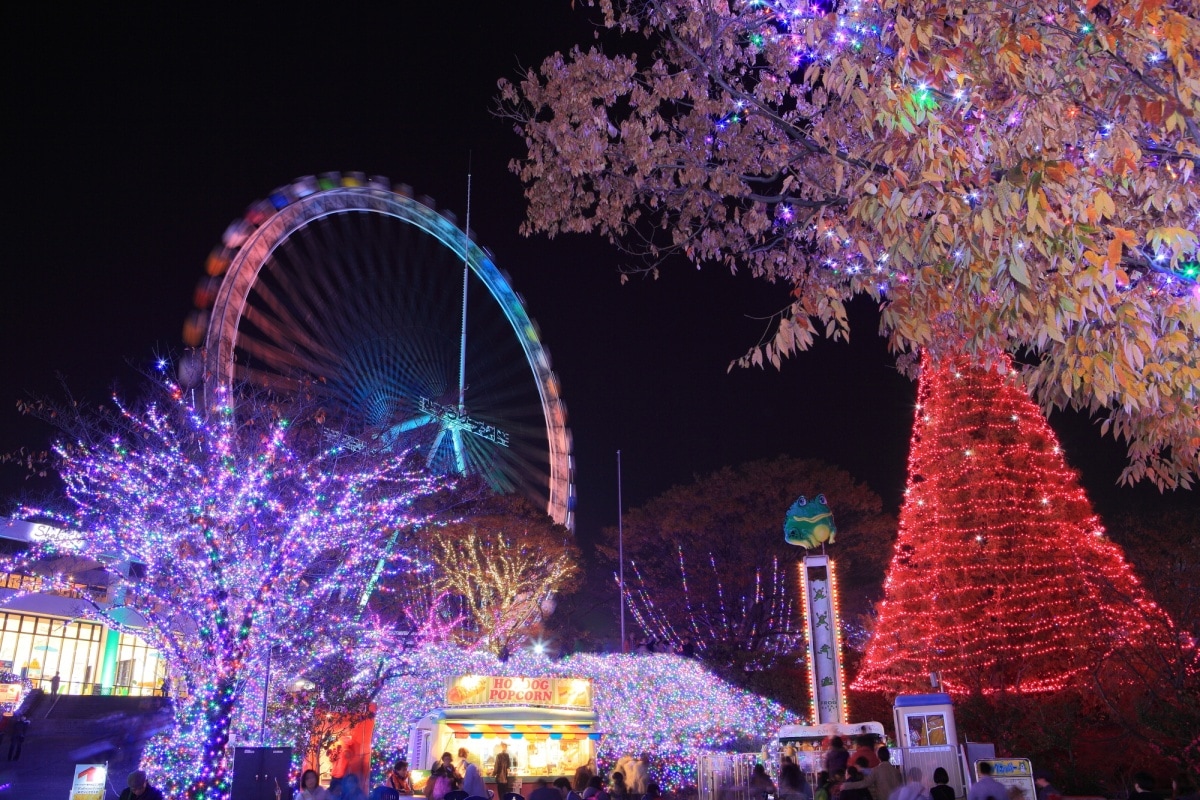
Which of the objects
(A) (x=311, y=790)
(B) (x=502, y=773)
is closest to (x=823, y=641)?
(B) (x=502, y=773)

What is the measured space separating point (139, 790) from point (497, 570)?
698 inches

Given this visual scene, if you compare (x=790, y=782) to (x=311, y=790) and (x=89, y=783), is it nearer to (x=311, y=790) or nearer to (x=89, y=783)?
(x=311, y=790)

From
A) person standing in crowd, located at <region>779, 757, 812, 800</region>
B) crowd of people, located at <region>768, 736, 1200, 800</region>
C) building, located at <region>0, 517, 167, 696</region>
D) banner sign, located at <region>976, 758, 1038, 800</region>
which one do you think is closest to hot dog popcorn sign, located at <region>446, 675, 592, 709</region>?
crowd of people, located at <region>768, 736, 1200, 800</region>

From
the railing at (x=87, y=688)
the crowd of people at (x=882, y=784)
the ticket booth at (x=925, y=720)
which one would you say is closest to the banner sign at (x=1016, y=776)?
the crowd of people at (x=882, y=784)

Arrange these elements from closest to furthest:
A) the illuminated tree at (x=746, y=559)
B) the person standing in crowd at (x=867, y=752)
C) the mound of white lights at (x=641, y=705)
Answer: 1. the person standing in crowd at (x=867, y=752)
2. the mound of white lights at (x=641, y=705)
3. the illuminated tree at (x=746, y=559)

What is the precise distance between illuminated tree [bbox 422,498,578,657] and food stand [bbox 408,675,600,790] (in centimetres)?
594

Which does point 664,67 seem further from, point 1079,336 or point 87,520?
point 87,520

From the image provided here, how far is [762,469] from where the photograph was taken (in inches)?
1115

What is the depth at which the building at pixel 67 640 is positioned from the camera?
94.9 ft

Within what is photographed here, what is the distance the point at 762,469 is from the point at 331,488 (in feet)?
56.2

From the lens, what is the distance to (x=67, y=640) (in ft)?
102

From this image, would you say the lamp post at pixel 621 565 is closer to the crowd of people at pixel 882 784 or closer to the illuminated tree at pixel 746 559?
the illuminated tree at pixel 746 559

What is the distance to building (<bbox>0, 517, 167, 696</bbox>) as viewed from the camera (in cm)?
2892

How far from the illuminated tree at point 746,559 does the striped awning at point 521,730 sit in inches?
371
